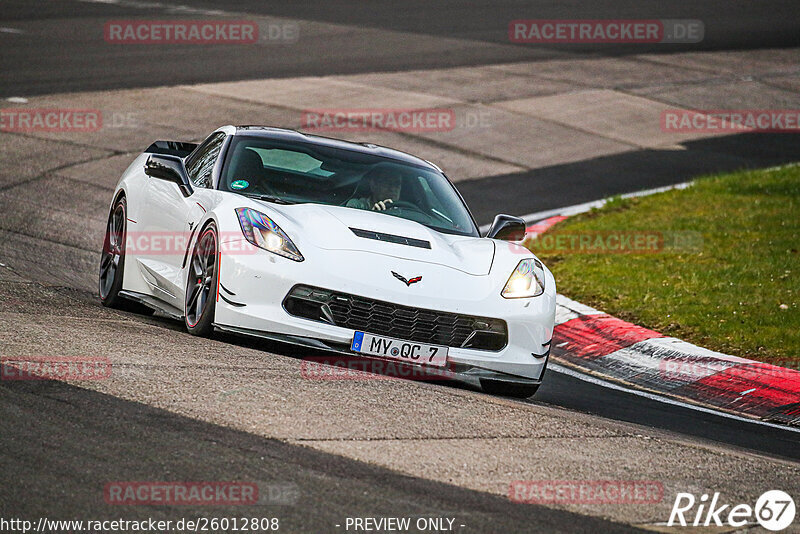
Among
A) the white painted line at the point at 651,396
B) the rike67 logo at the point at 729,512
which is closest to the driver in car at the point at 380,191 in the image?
the white painted line at the point at 651,396

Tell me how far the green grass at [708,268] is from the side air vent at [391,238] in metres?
2.89

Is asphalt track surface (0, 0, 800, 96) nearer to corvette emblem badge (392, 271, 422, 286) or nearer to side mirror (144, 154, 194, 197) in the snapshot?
side mirror (144, 154, 194, 197)

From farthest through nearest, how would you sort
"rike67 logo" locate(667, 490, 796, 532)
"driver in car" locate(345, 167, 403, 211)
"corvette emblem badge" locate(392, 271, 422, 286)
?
"driver in car" locate(345, 167, 403, 211) < "corvette emblem badge" locate(392, 271, 422, 286) < "rike67 logo" locate(667, 490, 796, 532)

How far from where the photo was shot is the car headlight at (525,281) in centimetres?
735

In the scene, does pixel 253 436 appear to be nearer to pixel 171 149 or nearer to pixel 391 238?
pixel 391 238

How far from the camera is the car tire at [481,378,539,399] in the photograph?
24.4ft

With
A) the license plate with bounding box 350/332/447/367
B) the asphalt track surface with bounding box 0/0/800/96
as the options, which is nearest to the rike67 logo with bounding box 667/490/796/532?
the license plate with bounding box 350/332/447/367

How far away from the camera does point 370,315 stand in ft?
22.5

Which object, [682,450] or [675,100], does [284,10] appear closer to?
[675,100]

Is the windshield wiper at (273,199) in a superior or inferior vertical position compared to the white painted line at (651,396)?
superior

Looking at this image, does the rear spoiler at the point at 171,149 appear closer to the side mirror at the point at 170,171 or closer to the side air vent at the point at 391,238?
the side mirror at the point at 170,171

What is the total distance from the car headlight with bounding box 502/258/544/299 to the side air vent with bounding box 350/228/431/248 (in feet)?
1.88

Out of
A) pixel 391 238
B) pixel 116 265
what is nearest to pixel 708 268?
A: pixel 391 238

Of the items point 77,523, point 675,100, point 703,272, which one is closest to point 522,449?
point 77,523
